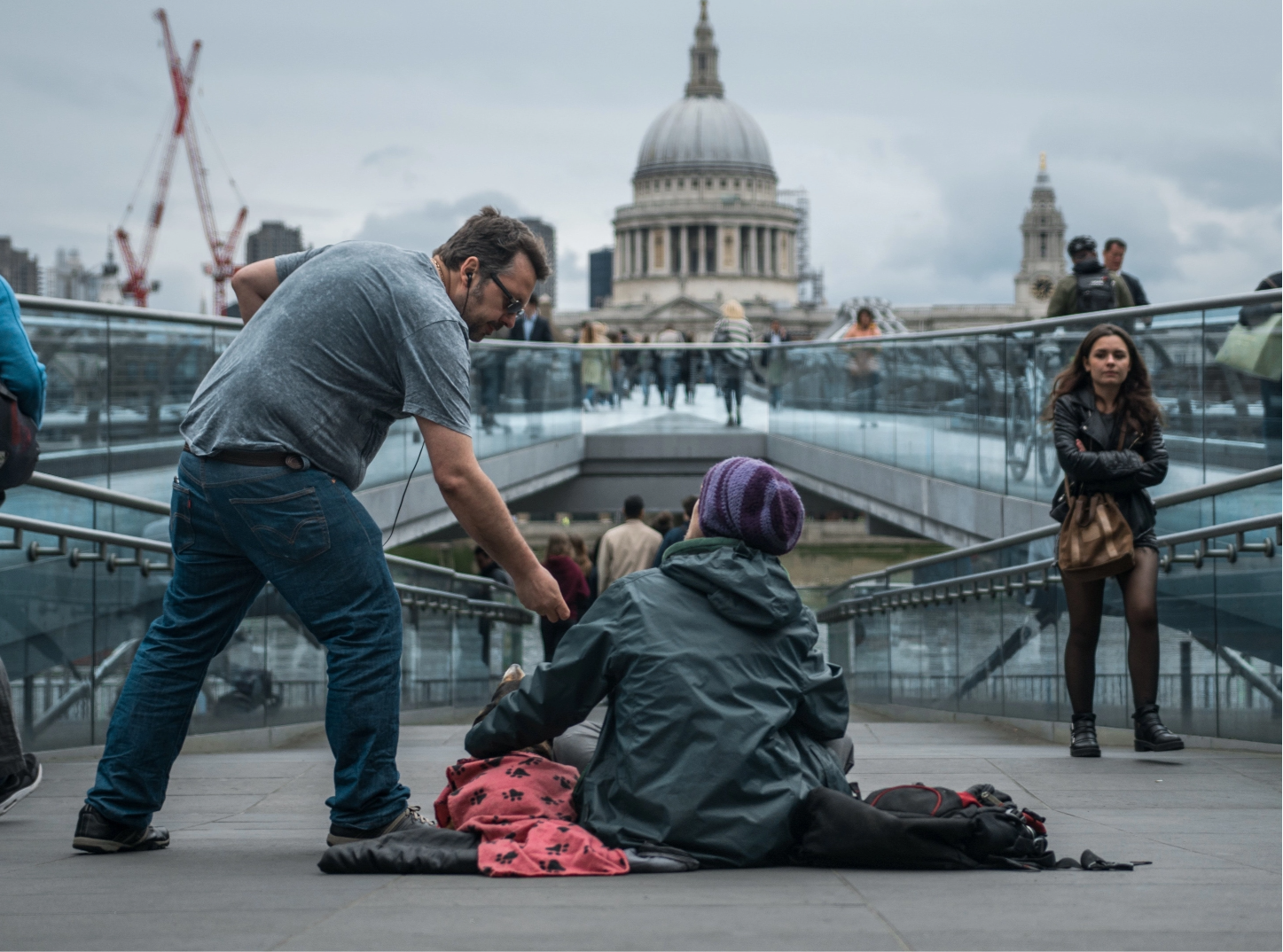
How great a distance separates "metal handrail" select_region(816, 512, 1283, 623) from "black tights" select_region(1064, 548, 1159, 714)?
0.40 metres

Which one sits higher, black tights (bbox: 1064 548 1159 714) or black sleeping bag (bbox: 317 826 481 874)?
black tights (bbox: 1064 548 1159 714)

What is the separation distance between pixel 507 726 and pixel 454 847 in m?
0.30

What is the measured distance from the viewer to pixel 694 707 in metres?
3.60

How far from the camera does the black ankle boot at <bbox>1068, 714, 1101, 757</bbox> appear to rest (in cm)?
638

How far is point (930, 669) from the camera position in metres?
11.0

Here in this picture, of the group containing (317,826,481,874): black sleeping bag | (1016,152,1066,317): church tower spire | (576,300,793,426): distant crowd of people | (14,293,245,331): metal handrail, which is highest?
(1016,152,1066,317): church tower spire

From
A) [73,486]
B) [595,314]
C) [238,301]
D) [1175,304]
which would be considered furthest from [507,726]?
[595,314]

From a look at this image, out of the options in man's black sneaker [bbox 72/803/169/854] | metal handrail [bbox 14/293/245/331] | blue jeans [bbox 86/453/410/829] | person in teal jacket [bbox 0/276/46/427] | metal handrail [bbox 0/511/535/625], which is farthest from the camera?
metal handrail [bbox 14/293/245/331]

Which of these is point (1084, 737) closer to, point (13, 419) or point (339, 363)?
point (339, 363)

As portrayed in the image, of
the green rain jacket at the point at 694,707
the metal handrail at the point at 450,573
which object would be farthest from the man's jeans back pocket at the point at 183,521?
the metal handrail at the point at 450,573

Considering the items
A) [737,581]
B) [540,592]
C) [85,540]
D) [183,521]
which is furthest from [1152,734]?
[85,540]

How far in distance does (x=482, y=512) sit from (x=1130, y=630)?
3.62m

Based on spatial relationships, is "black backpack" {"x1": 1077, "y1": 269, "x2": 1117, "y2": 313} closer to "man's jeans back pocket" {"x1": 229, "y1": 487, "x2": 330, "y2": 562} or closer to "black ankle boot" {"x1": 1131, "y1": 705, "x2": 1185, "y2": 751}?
"black ankle boot" {"x1": 1131, "y1": 705, "x2": 1185, "y2": 751}

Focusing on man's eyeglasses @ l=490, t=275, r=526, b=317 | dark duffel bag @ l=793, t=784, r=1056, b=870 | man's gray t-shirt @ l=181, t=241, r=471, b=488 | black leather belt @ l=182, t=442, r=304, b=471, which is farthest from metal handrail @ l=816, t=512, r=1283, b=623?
black leather belt @ l=182, t=442, r=304, b=471
